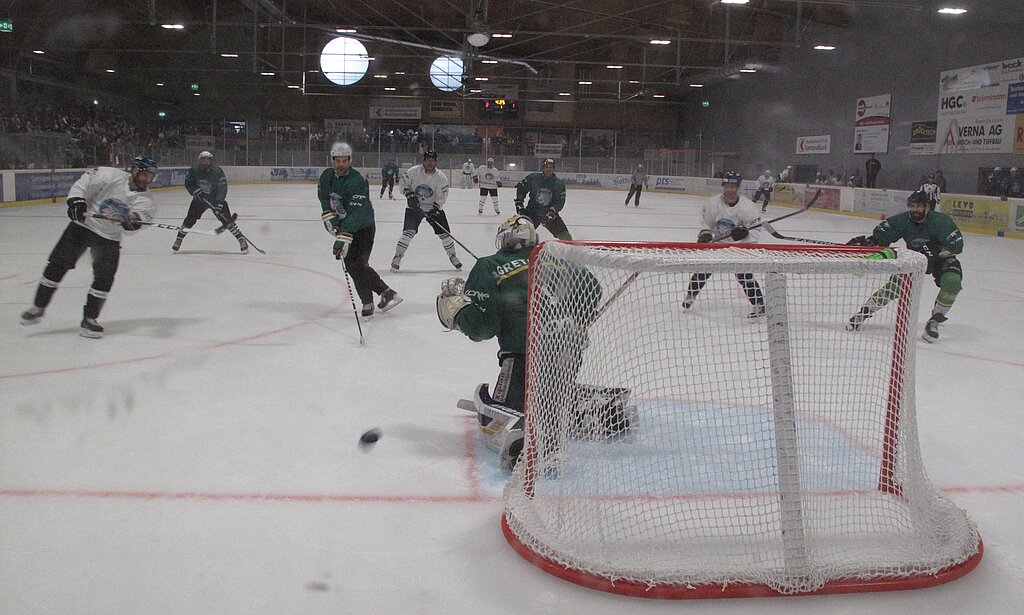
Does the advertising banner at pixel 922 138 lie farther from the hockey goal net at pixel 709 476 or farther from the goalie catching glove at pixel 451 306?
the goalie catching glove at pixel 451 306

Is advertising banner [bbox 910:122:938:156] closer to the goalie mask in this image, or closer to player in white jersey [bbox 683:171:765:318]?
player in white jersey [bbox 683:171:765:318]

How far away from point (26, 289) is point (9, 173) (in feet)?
34.0

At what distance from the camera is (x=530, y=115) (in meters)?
36.7

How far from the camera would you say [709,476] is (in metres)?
3.17

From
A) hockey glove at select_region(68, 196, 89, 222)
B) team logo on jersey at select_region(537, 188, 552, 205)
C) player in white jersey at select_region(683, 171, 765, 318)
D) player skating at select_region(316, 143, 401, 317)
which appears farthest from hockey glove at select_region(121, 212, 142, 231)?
team logo on jersey at select_region(537, 188, 552, 205)

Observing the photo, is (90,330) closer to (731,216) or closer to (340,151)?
(340,151)

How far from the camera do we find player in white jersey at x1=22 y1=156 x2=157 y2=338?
544 cm

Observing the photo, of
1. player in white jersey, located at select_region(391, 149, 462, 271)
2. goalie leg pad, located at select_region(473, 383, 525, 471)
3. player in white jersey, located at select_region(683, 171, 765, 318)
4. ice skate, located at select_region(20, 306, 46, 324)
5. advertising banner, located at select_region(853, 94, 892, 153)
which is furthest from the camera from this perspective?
advertising banner, located at select_region(853, 94, 892, 153)

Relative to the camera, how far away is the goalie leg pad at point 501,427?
128 inches

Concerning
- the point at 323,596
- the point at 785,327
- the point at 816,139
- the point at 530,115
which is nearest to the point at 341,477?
the point at 323,596

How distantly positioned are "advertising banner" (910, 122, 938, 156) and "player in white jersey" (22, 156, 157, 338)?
2116 centimetres

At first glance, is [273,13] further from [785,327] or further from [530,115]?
[785,327]

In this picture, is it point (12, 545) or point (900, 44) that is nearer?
point (12, 545)

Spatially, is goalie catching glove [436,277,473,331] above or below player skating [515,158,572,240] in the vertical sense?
below
